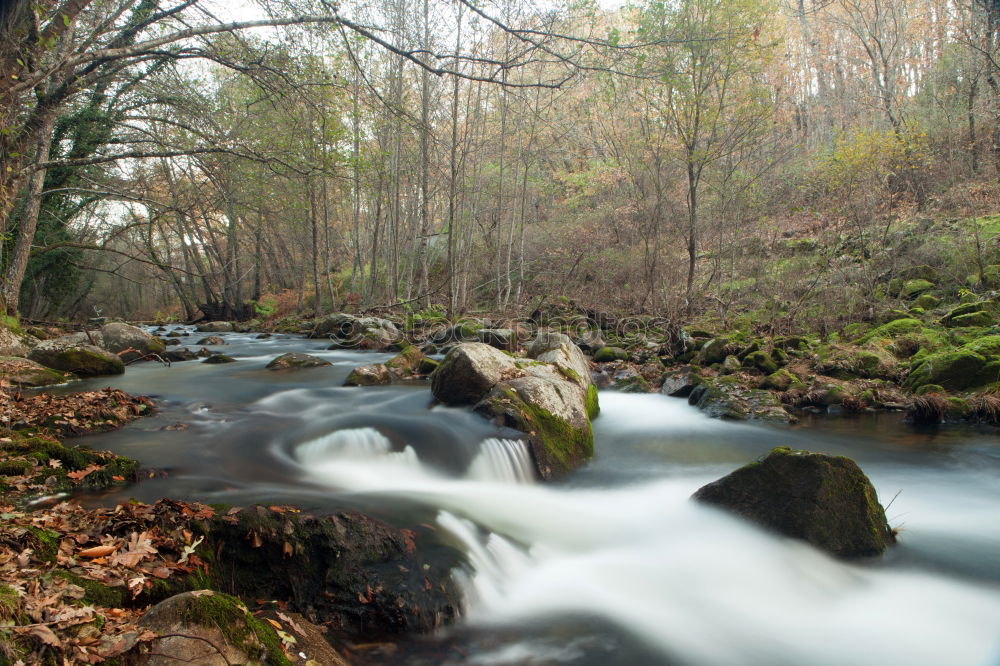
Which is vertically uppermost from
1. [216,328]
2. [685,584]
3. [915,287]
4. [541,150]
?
[541,150]

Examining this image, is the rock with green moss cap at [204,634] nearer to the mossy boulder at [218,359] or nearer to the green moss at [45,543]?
the green moss at [45,543]

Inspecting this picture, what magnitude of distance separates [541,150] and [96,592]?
72.7 ft

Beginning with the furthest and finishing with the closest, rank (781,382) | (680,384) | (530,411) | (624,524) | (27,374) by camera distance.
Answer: (680,384)
(781,382)
(27,374)
(530,411)
(624,524)

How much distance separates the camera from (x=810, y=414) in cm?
875

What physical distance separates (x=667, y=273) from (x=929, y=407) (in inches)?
342

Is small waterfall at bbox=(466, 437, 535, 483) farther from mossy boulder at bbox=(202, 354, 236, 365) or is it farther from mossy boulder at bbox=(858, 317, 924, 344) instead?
mossy boulder at bbox=(202, 354, 236, 365)

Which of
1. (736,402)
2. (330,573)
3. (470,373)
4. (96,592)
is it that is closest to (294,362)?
(470,373)

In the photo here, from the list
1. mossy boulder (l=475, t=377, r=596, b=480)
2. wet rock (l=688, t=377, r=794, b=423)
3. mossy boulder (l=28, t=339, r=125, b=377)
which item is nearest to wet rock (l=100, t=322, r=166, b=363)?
mossy boulder (l=28, t=339, r=125, b=377)

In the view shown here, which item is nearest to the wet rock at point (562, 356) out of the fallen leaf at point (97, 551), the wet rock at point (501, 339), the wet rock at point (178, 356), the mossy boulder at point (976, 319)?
the wet rock at point (501, 339)

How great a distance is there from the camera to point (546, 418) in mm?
6449

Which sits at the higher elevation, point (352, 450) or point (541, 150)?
point (541, 150)

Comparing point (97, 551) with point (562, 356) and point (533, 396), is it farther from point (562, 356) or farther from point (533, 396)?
point (562, 356)

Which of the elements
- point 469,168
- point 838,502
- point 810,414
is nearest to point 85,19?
point 838,502

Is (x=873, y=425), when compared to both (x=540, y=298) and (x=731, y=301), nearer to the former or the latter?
(x=731, y=301)
